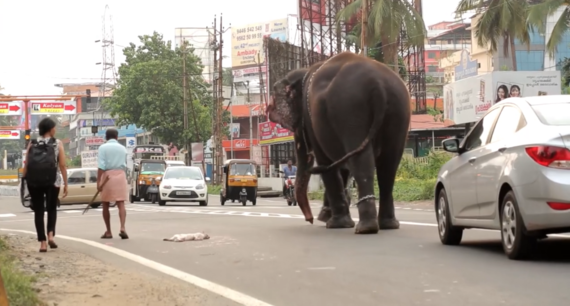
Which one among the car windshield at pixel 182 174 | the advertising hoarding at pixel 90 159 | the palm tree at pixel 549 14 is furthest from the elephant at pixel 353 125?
the advertising hoarding at pixel 90 159

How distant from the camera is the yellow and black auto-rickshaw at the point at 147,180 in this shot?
42.2m

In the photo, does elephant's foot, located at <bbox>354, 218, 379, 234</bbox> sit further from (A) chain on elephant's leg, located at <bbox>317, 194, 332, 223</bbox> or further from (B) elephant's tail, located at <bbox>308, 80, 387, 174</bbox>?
(A) chain on elephant's leg, located at <bbox>317, 194, 332, 223</bbox>

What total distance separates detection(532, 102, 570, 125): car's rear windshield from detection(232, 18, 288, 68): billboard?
297ft

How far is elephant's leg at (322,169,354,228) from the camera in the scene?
13.6 meters

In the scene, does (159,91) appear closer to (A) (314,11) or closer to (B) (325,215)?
(A) (314,11)

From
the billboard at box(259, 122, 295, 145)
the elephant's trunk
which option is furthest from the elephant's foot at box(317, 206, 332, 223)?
the billboard at box(259, 122, 295, 145)

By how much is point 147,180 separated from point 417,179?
13.7 meters

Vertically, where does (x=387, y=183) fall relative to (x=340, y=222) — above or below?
above

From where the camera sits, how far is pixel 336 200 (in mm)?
13625

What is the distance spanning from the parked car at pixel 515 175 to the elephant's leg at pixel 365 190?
4.45 ft

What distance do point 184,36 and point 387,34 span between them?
7450 cm

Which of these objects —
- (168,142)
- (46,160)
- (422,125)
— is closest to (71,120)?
(168,142)

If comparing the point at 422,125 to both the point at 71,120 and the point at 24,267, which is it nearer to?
the point at 24,267

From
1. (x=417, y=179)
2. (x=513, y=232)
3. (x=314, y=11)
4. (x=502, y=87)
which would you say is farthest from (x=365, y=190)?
(x=314, y=11)
